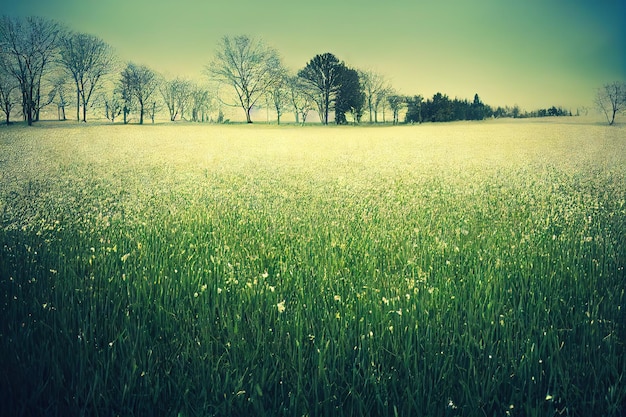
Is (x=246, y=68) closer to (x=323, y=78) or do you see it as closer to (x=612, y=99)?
(x=323, y=78)

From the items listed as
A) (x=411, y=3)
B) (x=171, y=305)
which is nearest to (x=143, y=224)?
(x=171, y=305)

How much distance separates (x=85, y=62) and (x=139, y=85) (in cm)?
144

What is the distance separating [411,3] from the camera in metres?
7.24

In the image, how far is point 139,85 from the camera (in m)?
9.01

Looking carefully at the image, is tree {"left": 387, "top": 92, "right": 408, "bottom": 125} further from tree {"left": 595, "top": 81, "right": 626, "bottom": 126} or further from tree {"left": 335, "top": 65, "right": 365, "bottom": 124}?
tree {"left": 595, "top": 81, "right": 626, "bottom": 126}

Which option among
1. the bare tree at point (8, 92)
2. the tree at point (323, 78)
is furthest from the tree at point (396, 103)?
the bare tree at point (8, 92)

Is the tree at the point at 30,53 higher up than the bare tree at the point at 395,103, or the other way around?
the bare tree at the point at 395,103

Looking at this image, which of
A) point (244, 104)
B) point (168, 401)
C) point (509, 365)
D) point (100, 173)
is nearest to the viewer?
point (168, 401)

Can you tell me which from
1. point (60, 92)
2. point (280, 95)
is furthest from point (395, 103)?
point (60, 92)

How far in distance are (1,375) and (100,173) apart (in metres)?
8.20

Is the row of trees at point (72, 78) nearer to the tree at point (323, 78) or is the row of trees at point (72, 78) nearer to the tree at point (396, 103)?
the tree at point (323, 78)

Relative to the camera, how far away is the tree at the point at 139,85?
28.1ft

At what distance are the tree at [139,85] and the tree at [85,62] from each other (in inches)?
16.5

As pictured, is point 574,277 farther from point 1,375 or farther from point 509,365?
point 1,375
